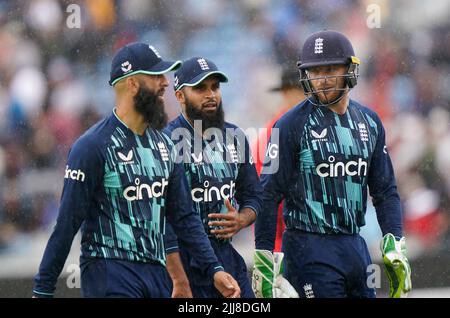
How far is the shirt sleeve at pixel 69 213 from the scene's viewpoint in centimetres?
569

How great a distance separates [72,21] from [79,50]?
0.94ft

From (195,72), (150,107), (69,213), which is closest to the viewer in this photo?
(69,213)

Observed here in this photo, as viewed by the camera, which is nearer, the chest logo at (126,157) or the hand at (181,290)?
the chest logo at (126,157)

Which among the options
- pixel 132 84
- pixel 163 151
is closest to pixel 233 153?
pixel 163 151

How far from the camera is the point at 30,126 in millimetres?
10281

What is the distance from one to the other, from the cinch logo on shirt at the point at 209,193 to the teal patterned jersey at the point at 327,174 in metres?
0.25

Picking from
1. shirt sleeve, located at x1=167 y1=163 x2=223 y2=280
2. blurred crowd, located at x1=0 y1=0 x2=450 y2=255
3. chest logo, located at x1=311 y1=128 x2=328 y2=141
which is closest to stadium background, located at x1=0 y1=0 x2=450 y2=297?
blurred crowd, located at x1=0 y1=0 x2=450 y2=255

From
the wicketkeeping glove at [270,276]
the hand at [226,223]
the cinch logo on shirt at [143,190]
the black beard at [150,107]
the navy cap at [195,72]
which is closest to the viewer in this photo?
the cinch logo on shirt at [143,190]

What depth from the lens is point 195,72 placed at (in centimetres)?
715

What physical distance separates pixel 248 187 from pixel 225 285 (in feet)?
3.37

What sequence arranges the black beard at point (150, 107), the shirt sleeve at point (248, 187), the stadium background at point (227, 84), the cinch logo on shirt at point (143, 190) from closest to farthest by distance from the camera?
the cinch logo on shirt at point (143, 190) < the black beard at point (150, 107) < the shirt sleeve at point (248, 187) < the stadium background at point (227, 84)

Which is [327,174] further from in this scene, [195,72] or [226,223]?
[195,72]

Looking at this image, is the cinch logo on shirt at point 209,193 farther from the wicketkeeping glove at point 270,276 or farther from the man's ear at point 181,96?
the man's ear at point 181,96

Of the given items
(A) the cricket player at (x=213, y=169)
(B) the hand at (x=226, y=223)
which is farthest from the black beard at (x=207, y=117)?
(B) the hand at (x=226, y=223)
